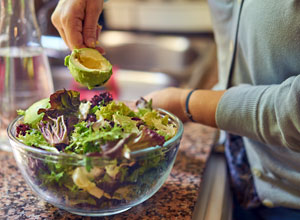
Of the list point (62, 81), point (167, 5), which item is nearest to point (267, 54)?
point (62, 81)

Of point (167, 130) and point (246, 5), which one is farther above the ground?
point (246, 5)

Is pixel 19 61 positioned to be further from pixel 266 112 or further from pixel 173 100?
pixel 266 112

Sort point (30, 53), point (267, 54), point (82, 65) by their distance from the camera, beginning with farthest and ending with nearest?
1. point (30, 53)
2. point (267, 54)
3. point (82, 65)

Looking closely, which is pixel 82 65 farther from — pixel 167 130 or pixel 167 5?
pixel 167 5

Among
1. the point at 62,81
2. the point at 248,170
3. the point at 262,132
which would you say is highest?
the point at 262,132

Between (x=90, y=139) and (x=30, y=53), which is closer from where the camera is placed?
(x=90, y=139)

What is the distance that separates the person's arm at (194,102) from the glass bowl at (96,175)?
0.62 feet

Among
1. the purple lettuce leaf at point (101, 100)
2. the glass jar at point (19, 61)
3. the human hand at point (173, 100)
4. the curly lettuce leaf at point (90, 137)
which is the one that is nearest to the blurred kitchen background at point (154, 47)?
the glass jar at point (19, 61)

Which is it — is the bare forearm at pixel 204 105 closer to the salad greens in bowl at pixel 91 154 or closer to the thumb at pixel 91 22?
the salad greens in bowl at pixel 91 154

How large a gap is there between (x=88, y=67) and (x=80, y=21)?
0.12 meters

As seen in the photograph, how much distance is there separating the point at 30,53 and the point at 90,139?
0.45 meters

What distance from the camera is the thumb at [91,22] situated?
632mm

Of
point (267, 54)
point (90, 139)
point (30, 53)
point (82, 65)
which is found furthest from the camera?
point (30, 53)

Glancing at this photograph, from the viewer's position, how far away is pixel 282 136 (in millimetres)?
587
